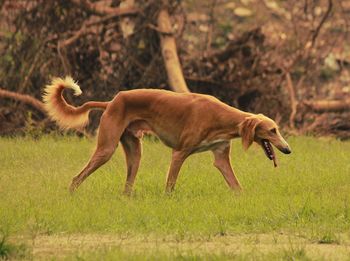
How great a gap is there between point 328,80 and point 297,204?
12685 mm

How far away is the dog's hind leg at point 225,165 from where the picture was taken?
1245 centimetres

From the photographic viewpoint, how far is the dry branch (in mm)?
18758

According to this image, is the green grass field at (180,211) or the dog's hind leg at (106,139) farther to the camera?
the dog's hind leg at (106,139)

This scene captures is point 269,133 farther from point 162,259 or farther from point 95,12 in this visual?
point 95,12

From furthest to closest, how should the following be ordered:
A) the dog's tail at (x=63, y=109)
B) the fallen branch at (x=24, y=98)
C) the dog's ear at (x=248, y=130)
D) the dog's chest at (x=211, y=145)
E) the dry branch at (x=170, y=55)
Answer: the dry branch at (x=170, y=55), the fallen branch at (x=24, y=98), the dog's tail at (x=63, y=109), the dog's chest at (x=211, y=145), the dog's ear at (x=248, y=130)

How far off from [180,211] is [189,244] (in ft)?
4.81

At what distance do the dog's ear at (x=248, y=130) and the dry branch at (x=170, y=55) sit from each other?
255 inches

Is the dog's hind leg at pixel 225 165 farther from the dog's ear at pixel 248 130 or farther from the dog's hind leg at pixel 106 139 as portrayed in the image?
the dog's hind leg at pixel 106 139

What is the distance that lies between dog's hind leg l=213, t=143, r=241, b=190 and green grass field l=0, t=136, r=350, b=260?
113 mm

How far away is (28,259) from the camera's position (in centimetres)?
861

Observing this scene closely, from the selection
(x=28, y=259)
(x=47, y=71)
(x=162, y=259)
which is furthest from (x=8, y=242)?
(x=47, y=71)

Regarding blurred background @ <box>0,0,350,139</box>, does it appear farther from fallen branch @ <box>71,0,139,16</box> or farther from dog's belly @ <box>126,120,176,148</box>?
dog's belly @ <box>126,120,176,148</box>

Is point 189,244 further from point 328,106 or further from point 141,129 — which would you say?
point 328,106

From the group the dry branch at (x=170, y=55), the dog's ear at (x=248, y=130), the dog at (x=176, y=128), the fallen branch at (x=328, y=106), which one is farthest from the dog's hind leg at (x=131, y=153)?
the fallen branch at (x=328, y=106)
